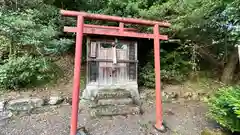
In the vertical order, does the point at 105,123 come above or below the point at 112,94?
below

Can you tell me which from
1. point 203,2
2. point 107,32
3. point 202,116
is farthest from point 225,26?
point 107,32


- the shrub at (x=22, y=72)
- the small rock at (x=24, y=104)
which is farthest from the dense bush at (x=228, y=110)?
the shrub at (x=22, y=72)

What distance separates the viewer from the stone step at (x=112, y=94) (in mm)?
5562

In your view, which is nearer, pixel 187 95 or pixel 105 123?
pixel 105 123

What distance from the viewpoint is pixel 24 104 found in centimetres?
488

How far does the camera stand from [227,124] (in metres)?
3.79

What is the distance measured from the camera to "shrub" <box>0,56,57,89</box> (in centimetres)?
522

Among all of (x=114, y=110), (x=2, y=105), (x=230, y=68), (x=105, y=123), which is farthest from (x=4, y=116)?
(x=230, y=68)

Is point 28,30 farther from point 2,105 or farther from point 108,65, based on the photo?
point 108,65

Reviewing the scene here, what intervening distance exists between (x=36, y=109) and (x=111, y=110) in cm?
190

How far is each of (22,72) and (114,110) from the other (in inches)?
109

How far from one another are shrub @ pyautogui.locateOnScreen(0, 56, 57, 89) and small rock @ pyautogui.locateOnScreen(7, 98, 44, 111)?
670 millimetres

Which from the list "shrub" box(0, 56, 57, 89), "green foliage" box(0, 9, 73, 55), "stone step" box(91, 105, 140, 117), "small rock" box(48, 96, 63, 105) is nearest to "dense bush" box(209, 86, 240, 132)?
"stone step" box(91, 105, 140, 117)

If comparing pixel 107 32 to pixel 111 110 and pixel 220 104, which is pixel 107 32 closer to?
pixel 111 110
